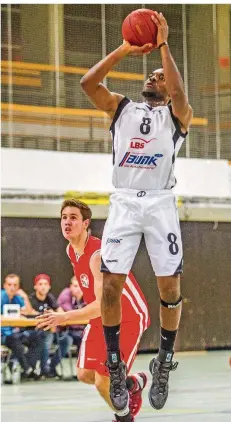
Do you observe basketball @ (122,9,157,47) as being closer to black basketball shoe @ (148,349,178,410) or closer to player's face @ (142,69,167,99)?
player's face @ (142,69,167,99)

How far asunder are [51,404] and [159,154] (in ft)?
14.5

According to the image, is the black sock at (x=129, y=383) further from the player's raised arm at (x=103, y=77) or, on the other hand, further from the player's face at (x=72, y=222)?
the player's raised arm at (x=103, y=77)

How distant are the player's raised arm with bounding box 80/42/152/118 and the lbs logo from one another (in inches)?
12.4

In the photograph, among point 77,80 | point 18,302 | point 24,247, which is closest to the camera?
point 18,302

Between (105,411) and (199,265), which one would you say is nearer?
(105,411)

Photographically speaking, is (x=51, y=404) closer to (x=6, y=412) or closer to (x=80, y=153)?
(x=6, y=412)

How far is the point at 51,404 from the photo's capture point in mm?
10727

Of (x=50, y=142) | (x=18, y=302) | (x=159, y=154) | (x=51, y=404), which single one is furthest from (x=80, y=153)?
(x=159, y=154)

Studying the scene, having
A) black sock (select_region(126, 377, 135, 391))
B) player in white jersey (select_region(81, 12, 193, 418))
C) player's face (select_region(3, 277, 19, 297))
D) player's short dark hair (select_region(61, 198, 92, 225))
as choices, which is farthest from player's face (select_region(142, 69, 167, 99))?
player's face (select_region(3, 277, 19, 297))

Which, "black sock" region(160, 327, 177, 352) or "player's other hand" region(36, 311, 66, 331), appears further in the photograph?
"black sock" region(160, 327, 177, 352)

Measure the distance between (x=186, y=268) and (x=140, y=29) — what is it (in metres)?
12.4

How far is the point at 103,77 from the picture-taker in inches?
264

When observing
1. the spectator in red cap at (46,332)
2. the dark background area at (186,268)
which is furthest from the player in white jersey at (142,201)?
the dark background area at (186,268)

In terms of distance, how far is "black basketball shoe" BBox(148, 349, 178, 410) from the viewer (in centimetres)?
713
